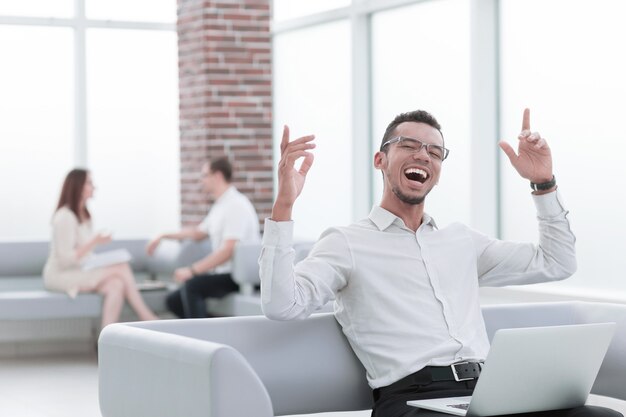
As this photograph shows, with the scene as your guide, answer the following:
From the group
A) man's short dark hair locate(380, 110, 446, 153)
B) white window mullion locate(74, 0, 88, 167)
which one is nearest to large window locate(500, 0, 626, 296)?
man's short dark hair locate(380, 110, 446, 153)

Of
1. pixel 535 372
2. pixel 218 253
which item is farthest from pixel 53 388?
pixel 535 372

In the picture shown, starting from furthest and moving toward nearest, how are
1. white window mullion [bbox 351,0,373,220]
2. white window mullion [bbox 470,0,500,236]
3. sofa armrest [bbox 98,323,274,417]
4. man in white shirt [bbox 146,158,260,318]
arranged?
white window mullion [bbox 351,0,373,220], man in white shirt [bbox 146,158,260,318], white window mullion [bbox 470,0,500,236], sofa armrest [bbox 98,323,274,417]

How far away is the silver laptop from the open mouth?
Answer: 68cm

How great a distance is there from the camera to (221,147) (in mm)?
9383

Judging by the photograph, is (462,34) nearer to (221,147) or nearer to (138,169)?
(221,147)

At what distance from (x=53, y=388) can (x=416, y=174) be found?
383 cm

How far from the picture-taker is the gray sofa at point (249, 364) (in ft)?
9.20

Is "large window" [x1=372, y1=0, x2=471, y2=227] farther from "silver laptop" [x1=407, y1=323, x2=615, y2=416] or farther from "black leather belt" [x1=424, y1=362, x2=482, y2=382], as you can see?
"silver laptop" [x1=407, y1=323, x2=615, y2=416]

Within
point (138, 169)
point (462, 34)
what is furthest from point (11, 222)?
point (462, 34)

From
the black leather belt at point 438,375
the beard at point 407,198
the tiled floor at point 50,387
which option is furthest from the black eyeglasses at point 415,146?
the tiled floor at point 50,387

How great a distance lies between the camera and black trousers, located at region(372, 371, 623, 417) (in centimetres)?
315

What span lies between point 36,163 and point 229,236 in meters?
2.53

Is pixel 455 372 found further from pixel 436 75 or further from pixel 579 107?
pixel 436 75

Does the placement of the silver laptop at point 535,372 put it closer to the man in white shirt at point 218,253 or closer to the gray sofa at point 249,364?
the gray sofa at point 249,364
